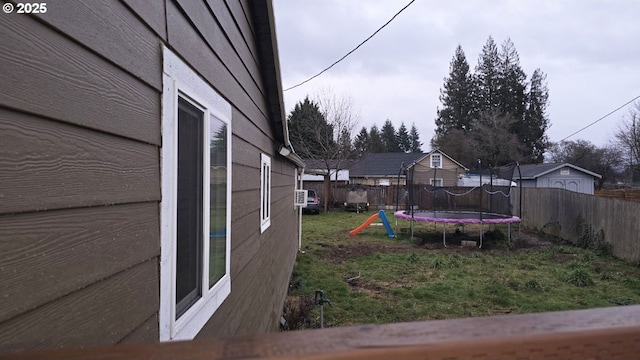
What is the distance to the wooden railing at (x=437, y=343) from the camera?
536 millimetres

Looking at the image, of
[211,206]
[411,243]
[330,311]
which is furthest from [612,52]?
[211,206]

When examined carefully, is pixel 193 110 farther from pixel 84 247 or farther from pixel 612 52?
pixel 612 52

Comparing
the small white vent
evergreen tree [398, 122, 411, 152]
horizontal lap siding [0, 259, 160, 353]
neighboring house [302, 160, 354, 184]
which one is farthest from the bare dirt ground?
evergreen tree [398, 122, 411, 152]

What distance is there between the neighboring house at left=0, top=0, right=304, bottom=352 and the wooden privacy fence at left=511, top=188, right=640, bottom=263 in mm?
10641

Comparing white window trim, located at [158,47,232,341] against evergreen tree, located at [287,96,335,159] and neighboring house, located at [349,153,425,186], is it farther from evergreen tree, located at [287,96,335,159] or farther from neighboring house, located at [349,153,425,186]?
neighboring house, located at [349,153,425,186]

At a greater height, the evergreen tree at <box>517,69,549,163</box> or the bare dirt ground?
the evergreen tree at <box>517,69,549,163</box>

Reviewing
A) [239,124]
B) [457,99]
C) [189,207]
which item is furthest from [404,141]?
[189,207]

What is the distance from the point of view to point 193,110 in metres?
1.96

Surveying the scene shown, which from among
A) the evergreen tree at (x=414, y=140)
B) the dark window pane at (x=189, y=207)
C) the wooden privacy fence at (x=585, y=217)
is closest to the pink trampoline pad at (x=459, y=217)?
the wooden privacy fence at (x=585, y=217)

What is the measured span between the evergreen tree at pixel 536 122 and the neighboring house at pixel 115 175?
1949 inches

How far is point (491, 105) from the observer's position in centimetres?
4681

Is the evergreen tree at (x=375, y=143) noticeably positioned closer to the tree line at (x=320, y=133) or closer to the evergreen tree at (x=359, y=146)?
the evergreen tree at (x=359, y=146)

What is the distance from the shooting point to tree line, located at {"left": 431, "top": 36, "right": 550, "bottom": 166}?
43281 millimetres

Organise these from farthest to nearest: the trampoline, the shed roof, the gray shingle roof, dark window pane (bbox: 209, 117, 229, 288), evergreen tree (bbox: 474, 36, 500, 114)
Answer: evergreen tree (bbox: 474, 36, 500, 114), the gray shingle roof, the shed roof, the trampoline, dark window pane (bbox: 209, 117, 229, 288)
